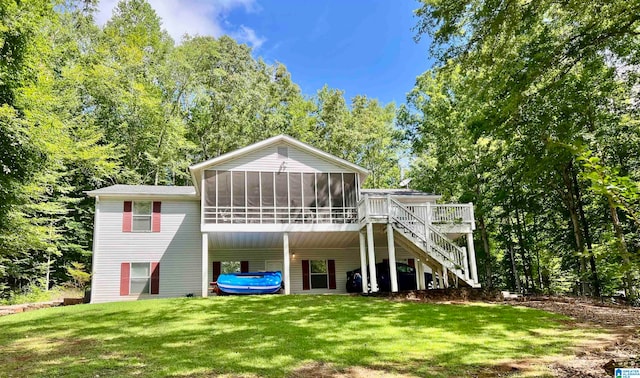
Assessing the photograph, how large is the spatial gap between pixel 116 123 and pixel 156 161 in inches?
155

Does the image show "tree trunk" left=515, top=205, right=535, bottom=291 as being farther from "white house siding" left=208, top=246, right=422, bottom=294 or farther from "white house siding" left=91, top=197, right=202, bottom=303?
"white house siding" left=91, top=197, right=202, bottom=303

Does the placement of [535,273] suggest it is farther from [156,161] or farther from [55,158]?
[55,158]

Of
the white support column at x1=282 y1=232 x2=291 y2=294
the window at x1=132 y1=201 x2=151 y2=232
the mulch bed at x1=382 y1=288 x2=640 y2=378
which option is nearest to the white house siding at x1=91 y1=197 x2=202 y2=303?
the window at x1=132 y1=201 x2=151 y2=232

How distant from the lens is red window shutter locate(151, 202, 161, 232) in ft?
57.6

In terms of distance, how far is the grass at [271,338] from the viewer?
6.02 metres

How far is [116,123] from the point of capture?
2762cm

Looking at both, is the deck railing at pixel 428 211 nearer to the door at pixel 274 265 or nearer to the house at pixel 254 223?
the house at pixel 254 223

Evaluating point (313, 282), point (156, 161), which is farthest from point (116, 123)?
point (313, 282)

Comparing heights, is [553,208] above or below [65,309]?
above

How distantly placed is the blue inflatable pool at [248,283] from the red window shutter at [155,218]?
4.17 meters

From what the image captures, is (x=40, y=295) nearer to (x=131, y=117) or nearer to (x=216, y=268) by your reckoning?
(x=216, y=268)

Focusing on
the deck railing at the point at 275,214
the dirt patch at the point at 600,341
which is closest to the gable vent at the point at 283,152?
the deck railing at the point at 275,214

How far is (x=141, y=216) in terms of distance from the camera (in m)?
17.6

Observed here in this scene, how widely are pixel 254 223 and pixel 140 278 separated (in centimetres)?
577
